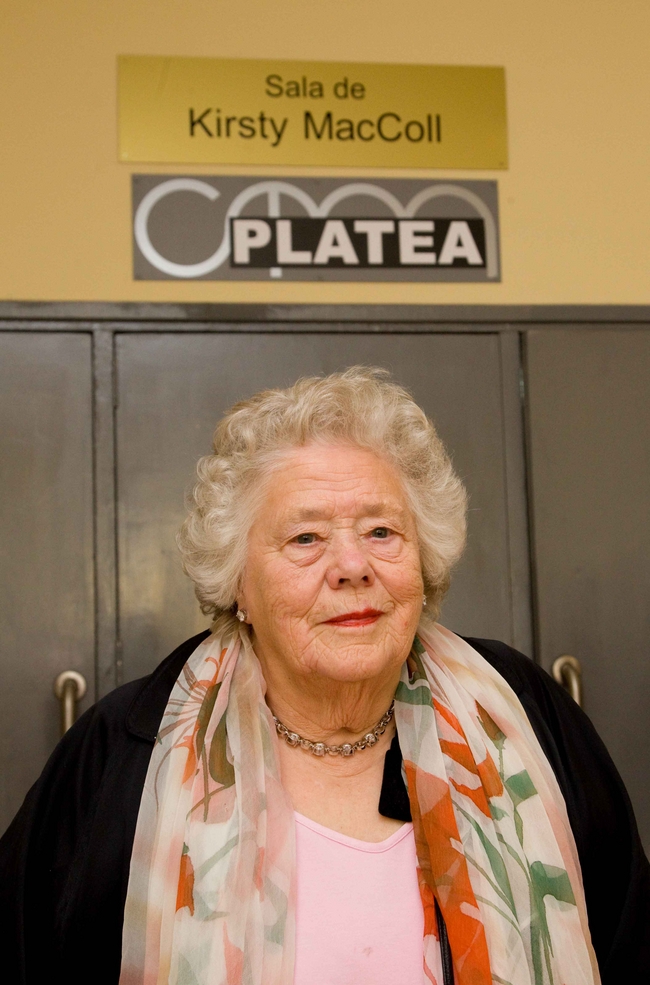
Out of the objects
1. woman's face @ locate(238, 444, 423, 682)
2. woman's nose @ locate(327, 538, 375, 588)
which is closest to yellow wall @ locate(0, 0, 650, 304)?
woman's face @ locate(238, 444, 423, 682)

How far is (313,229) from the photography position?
2586 mm

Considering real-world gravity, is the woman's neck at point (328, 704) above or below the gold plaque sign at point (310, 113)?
below

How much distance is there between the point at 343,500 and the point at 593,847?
727mm

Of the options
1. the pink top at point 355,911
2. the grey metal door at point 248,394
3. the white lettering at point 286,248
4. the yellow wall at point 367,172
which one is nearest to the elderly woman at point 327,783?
the pink top at point 355,911

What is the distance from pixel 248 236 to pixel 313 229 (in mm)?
169

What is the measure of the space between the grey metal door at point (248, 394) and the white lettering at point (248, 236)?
0.66 feet

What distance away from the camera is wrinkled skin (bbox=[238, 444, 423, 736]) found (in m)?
1.61

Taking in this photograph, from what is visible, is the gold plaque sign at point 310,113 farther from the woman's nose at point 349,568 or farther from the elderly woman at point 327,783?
the woman's nose at point 349,568

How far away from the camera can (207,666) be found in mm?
1742

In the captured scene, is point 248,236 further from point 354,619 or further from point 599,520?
point 354,619

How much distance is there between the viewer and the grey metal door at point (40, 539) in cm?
239

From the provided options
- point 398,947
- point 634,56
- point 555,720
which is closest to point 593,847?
point 555,720

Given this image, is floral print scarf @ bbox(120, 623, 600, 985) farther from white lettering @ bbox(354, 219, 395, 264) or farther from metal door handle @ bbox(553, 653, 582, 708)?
white lettering @ bbox(354, 219, 395, 264)

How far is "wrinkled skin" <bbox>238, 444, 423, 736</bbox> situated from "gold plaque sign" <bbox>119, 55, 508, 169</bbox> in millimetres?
1198
